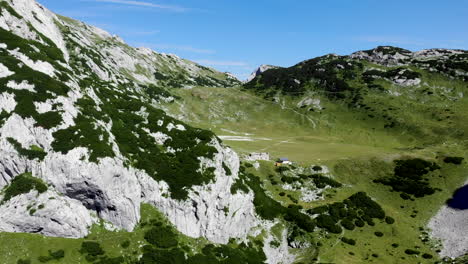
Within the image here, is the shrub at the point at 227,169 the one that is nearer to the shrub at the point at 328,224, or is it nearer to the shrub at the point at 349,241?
the shrub at the point at 328,224

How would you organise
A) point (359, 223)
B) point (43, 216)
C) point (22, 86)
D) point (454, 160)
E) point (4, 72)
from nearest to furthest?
point (43, 216) → point (22, 86) → point (4, 72) → point (359, 223) → point (454, 160)

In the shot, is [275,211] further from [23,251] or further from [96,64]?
[96,64]

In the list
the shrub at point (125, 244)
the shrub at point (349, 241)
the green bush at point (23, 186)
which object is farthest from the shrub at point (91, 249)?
the shrub at point (349, 241)

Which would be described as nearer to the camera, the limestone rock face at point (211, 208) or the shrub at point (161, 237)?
the shrub at point (161, 237)

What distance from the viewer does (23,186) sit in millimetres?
40000

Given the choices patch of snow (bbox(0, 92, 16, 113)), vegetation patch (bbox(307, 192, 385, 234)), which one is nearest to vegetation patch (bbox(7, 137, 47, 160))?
patch of snow (bbox(0, 92, 16, 113))

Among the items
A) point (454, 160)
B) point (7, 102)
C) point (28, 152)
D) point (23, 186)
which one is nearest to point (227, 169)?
Answer: point (28, 152)

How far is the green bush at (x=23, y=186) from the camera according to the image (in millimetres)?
39344

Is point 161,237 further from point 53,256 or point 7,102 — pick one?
point 7,102

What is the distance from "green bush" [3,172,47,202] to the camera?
39344 millimetres

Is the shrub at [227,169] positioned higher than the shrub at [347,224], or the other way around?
the shrub at [227,169]

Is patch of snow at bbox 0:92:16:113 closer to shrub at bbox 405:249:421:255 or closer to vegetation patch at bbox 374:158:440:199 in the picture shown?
shrub at bbox 405:249:421:255

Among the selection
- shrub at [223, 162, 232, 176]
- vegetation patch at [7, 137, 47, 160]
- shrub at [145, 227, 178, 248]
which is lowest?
shrub at [145, 227, 178, 248]

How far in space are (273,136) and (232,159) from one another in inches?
3376
